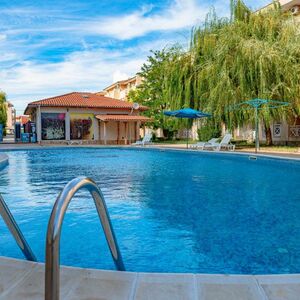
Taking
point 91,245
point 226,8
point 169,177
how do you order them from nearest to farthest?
point 91,245 → point 169,177 → point 226,8

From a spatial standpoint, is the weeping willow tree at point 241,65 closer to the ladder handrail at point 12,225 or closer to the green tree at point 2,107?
the ladder handrail at point 12,225

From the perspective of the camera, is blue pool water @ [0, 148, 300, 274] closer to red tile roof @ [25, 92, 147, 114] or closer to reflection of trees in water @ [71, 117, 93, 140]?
red tile roof @ [25, 92, 147, 114]

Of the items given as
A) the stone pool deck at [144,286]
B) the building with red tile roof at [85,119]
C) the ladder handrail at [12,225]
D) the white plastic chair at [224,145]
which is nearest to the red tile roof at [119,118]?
the building with red tile roof at [85,119]

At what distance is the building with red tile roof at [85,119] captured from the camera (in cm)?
2816

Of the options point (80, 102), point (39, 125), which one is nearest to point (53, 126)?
point (39, 125)

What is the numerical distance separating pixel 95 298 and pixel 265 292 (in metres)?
1.15

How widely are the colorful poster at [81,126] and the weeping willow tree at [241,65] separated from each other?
10.2m

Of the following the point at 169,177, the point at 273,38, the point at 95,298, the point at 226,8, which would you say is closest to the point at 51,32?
the point at 226,8

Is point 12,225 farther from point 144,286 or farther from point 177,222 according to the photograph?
point 177,222

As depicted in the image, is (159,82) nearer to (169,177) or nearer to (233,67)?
(233,67)

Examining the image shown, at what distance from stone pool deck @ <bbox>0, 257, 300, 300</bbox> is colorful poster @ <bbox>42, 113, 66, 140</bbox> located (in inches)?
1028

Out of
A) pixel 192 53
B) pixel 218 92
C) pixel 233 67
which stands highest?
pixel 192 53

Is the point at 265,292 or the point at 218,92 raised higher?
the point at 218,92

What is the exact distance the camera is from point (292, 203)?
7035mm
